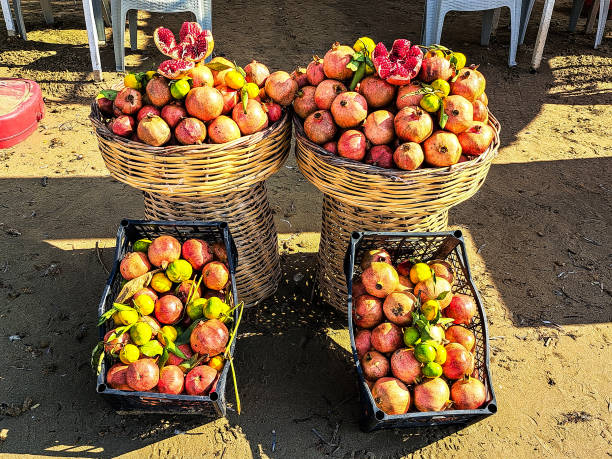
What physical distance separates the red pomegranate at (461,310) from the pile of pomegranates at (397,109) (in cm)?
67

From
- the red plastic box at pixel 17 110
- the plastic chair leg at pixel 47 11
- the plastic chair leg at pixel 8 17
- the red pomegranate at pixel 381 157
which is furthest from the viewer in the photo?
the plastic chair leg at pixel 47 11

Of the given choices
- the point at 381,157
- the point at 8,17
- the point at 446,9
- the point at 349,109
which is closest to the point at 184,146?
the point at 349,109

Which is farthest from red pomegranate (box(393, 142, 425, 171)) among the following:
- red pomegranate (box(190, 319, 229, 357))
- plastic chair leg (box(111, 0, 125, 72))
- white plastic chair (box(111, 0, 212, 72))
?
plastic chair leg (box(111, 0, 125, 72))

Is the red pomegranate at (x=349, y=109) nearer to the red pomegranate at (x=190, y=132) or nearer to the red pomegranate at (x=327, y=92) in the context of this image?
the red pomegranate at (x=327, y=92)

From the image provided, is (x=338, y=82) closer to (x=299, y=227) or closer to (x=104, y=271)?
(x=299, y=227)

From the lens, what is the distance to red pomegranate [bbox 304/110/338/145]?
221cm

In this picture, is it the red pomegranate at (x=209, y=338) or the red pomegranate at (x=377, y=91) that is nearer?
the red pomegranate at (x=209, y=338)

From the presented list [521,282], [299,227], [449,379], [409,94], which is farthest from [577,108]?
[449,379]

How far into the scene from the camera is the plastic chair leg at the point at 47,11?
5.87 meters

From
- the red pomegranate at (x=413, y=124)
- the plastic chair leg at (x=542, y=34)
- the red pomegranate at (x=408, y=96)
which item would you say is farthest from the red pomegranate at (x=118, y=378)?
the plastic chair leg at (x=542, y=34)

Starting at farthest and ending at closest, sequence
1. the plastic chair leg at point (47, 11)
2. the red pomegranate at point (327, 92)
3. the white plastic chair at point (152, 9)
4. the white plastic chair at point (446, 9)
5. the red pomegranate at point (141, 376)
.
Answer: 1. the plastic chair leg at point (47, 11)
2. the white plastic chair at point (446, 9)
3. the white plastic chair at point (152, 9)
4. the red pomegranate at point (327, 92)
5. the red pomegranate at point (141, 376)

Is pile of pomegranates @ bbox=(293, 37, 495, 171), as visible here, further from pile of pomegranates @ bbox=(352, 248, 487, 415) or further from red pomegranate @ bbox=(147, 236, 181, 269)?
red pomegranate @ bbox=(147, 236, 181, 269)

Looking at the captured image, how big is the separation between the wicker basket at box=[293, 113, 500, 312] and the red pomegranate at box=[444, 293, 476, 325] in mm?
398

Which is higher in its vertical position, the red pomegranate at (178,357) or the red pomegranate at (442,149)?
the red pomegranate at (442,149)
